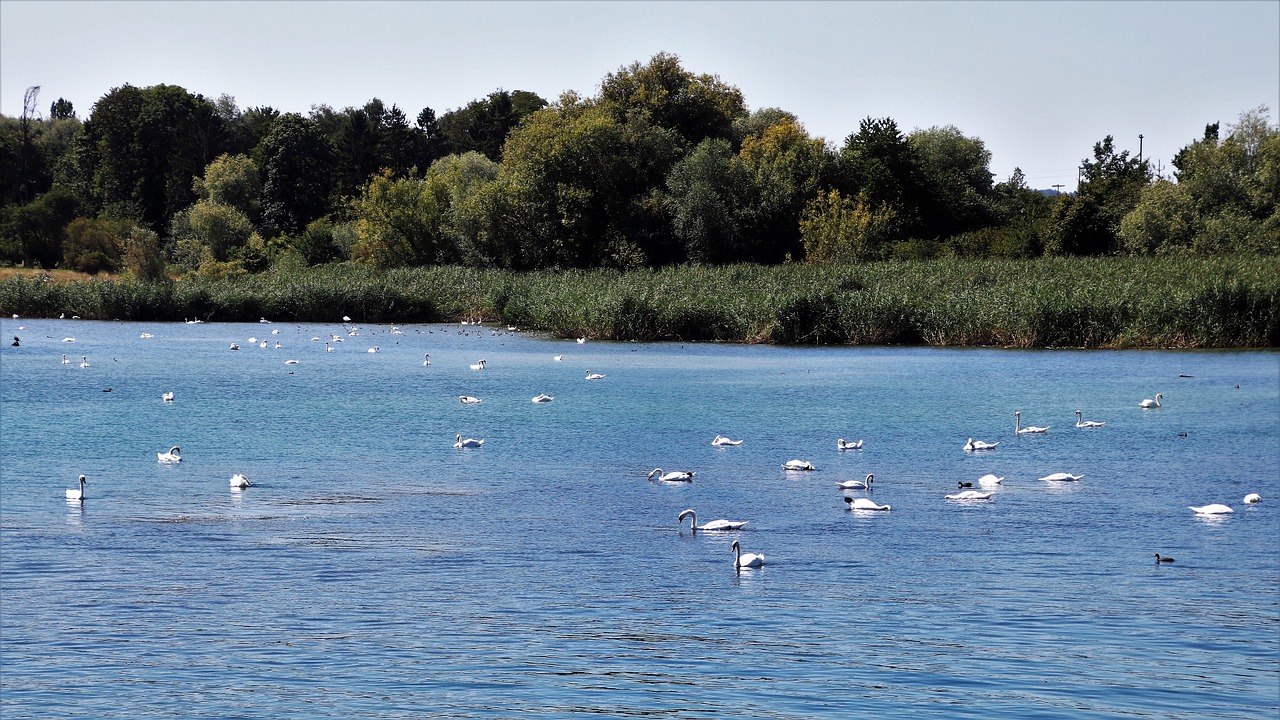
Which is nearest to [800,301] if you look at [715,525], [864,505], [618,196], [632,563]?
[618,196]

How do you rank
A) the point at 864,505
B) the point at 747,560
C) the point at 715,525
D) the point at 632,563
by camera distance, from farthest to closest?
the point at 864,505 < the point at 715,525 < the point at 632,563 < the point at 747,560

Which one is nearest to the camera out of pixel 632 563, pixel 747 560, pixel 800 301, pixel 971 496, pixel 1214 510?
pixel 747 560

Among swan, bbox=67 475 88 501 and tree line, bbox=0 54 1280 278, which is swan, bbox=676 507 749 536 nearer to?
swan, bbox=67 475 88 501

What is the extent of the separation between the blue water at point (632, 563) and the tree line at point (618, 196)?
41.9 meters

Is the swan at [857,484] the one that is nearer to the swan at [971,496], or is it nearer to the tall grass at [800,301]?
the swan at [971,496]

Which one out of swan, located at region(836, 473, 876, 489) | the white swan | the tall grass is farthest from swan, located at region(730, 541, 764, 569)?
the tall grass

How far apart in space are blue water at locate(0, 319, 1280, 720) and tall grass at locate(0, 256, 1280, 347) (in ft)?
44.8

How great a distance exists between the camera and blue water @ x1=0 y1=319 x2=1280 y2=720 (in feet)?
41.5

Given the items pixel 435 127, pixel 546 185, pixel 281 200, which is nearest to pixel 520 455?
pixel 546 185

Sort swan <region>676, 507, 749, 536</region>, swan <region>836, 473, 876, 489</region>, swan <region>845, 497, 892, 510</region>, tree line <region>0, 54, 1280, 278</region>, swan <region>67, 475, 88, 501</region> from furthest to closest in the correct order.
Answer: tree line <region>0, 54, 1280, 278</region> → swan <region>836, 473, 876, 489</region> → swan <region>67, 475, 88, 501</region> → swan <region>845, 497, 892, 510</region> → swan <region>676, 507, 749, 536</region>

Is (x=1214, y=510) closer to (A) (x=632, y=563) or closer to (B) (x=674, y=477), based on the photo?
(B) (x=674, y=477)

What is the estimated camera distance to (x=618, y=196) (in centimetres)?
8488

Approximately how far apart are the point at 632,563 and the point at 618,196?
68813 mm

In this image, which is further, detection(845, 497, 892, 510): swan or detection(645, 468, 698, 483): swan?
detection(645, 468, 698, 483): swan
